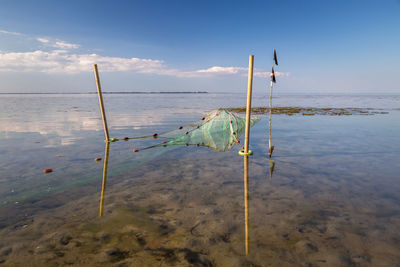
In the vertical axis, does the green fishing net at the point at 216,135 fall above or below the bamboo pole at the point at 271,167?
above

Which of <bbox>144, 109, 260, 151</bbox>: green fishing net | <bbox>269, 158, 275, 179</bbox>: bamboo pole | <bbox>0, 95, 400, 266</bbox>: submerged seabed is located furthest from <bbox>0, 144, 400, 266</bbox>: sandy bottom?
<bbox>144, 109, 260, 151</bbox>: green fishing net

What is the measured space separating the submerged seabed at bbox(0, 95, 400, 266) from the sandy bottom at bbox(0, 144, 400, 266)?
0.9 inches

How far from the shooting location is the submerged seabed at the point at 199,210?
3791 millimetres

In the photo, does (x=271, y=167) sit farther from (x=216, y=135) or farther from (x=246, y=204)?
(x=216, y=135)

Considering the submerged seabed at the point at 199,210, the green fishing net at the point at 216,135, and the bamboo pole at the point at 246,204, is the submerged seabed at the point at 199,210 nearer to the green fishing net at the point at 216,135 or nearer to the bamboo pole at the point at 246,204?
the bamboo pole at the point at 246,204

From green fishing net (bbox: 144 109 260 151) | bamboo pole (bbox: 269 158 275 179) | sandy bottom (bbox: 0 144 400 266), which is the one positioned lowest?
sandy bottom (bbox: 0 144 400 266)

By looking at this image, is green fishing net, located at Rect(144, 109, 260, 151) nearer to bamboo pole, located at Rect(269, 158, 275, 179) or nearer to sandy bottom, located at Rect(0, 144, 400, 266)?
bamboo pole, located at Rect(269, 158, 275, 179)

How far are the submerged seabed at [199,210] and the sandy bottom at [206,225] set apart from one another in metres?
0.02

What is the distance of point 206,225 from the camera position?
4676 mm

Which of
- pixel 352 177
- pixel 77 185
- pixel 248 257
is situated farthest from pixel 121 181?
pixel 352 177

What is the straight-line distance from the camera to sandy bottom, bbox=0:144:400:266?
146 inches

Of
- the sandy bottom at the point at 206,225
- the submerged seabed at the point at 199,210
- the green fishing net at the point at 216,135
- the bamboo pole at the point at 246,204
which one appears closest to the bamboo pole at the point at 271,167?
the submerged seabed at the point at 199,210

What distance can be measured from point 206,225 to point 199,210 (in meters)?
0.66

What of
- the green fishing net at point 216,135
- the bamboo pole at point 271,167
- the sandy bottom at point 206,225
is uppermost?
the green fishing net at point 216,135
